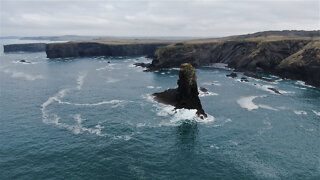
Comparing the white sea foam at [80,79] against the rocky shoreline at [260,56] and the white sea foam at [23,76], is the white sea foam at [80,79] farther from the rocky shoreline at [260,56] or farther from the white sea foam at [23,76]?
the rocky shoreline at [260,56]

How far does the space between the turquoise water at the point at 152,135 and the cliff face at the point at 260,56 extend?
27.9m

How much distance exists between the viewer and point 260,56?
157250 millimetres

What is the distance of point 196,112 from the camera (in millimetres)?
74688

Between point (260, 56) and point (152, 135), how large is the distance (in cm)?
11910

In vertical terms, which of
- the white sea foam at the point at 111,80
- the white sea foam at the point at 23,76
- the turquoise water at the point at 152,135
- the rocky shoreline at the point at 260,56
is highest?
the rocky shoreline at the point at 260,56

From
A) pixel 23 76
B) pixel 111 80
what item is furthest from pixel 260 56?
pixel 23 76

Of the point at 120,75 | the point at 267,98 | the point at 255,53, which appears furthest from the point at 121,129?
the point at 255,53

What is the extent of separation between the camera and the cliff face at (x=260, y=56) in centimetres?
12681

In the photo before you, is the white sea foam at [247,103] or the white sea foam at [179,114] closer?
the white sea foam at [179,114]

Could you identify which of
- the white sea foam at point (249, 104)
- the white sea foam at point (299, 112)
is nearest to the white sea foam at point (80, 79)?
the white sea foam at point (249, 104)

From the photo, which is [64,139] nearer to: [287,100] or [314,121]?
[314,121]

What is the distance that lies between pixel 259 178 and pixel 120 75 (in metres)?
107

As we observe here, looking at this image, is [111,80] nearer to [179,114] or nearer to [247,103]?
[179,114]

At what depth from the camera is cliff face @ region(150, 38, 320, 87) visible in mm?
126812
